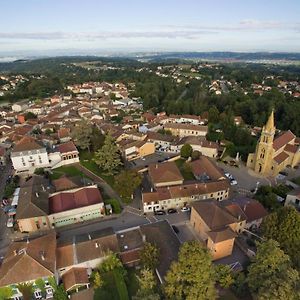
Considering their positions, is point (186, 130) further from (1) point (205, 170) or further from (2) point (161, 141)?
(1) point (205, 170)

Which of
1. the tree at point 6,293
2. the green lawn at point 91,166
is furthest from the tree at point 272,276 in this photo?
the green lawn at point 91,166

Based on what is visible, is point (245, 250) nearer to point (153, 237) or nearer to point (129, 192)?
point (153, 237)

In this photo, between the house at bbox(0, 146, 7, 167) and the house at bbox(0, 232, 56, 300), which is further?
the house at bbox(0, 146, 7, 167)

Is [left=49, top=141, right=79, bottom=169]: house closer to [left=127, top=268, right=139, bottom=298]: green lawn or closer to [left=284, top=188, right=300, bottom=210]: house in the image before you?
[left=127, top=268, right=139, bottom=298]: green lawn

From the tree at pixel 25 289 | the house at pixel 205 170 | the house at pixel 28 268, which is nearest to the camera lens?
the house at pixel 28 268

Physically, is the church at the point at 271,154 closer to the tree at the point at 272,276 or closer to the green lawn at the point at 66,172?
the tree at the point at 272,276

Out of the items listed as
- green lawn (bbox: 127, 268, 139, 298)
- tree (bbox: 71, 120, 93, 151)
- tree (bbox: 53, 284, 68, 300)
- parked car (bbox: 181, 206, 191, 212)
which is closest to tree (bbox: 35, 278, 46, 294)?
→ tree (bbox: 53, 284, 68, 300)
